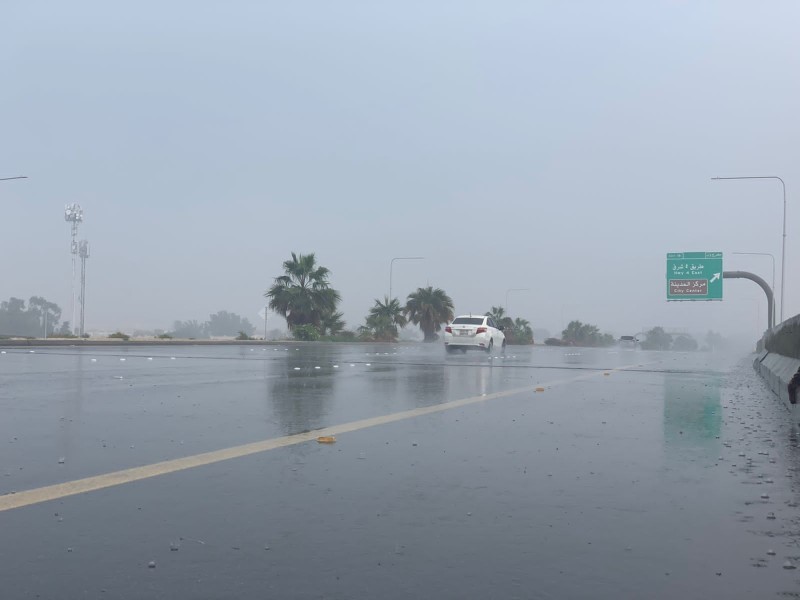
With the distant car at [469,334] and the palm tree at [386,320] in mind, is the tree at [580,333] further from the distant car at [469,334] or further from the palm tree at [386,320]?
the distant car at [469,334]

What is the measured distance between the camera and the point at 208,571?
4.40 meters

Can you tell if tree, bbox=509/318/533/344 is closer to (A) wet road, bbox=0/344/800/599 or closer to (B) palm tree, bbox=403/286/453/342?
(B) palm tree, bbox=403/286/453/342

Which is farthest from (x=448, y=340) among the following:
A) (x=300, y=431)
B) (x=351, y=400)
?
(x=300, y=431)

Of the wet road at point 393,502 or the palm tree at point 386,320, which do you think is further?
the palm tree at point 386,320

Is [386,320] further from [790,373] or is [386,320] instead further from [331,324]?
[790,373]

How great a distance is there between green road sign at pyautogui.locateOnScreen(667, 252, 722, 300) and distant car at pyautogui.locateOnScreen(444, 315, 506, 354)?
23.5m

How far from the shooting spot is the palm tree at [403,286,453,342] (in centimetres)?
7425

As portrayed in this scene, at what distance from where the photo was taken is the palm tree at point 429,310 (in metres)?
74.2

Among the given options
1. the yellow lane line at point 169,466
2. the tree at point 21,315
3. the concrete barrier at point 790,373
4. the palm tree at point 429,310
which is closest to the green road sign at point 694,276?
the palm tree at point 429,310

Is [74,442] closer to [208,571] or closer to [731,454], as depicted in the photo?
[208,571]

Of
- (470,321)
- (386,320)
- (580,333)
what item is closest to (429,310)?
(386,320)

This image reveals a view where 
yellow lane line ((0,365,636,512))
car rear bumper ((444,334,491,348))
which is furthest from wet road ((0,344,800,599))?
car rear bumper ((444,334,491,348))

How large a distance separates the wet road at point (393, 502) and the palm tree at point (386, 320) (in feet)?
Answer: 183

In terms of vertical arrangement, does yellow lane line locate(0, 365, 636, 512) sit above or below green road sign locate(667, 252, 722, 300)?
below
